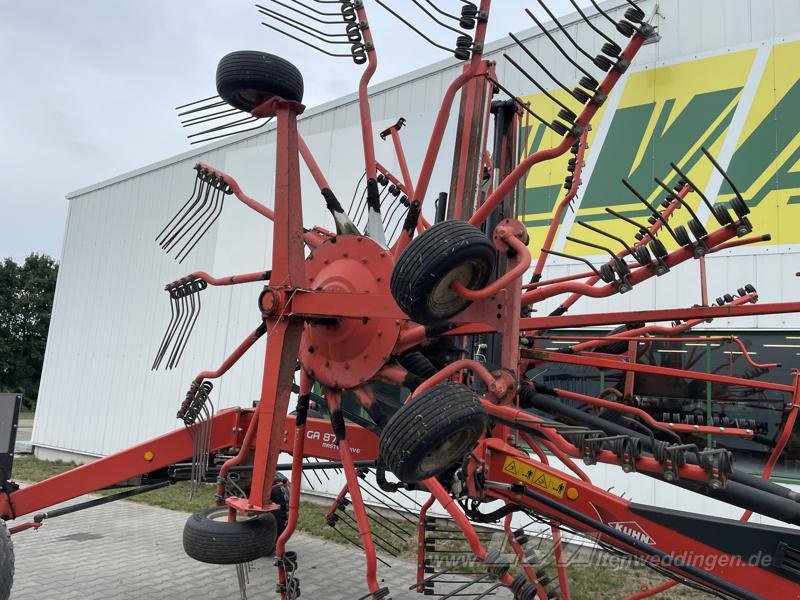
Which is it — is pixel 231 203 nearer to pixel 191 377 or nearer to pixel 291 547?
pixel 191 377

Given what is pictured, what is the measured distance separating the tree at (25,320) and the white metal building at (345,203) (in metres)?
26.3

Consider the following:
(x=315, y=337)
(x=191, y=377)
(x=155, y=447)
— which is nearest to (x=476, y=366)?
(x=315, y=337)

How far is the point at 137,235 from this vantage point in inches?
486

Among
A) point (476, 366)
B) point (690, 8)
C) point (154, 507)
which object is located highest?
point (690, 8)

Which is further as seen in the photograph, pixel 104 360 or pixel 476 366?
pixel 104 360

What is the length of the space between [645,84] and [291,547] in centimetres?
639

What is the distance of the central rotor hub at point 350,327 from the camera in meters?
3.73

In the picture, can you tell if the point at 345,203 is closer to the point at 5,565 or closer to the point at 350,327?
the point at 350,327

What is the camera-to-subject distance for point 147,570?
5.91m

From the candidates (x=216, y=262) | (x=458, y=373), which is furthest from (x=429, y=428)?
(x=216, y=262)

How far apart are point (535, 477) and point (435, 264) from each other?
3.91 ft

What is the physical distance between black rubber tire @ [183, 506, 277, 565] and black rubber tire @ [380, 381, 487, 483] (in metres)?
1.35

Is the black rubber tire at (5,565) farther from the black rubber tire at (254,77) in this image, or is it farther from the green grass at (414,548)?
the black rubber tire at (254,77)

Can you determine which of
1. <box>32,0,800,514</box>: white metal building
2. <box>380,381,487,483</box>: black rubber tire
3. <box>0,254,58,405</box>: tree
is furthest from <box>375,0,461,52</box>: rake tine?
<box>0,254,58,405</box>: tree
